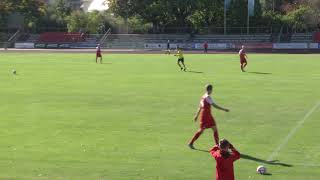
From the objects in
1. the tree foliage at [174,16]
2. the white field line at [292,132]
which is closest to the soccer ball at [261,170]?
the white field line at [292,132]

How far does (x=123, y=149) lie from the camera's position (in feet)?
48.0

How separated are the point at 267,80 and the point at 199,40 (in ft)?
169

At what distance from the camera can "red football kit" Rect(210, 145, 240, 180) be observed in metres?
8.79

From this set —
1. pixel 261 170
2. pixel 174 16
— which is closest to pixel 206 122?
pixel 261 170

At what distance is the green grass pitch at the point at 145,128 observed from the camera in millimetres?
12773

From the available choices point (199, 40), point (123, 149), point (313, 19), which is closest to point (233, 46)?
point (199, 40)

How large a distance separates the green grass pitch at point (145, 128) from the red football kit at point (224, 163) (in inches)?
122

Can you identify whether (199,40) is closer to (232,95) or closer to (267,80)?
(267,80)

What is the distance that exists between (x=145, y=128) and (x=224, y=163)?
872 centimetres

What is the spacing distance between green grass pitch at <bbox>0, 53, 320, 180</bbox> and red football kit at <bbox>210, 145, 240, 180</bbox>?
3089mm

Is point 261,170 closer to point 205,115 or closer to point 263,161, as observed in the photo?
point 263,161

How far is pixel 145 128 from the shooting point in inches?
685

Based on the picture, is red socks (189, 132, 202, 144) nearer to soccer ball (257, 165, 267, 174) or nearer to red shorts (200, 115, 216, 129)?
red shorts (200, 115, 216, 129)

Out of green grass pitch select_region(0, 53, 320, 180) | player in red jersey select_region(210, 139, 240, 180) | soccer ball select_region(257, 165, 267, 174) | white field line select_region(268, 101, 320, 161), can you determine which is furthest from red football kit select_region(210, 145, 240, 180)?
white field line select_region(268, 101, 320, 161)
